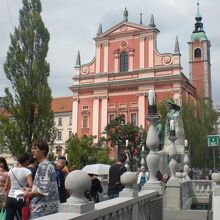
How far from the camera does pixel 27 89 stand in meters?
26.5

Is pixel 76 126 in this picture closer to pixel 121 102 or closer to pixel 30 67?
pixel 121 102

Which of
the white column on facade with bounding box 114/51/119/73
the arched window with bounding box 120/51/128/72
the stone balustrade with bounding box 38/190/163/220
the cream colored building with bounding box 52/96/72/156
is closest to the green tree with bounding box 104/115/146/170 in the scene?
the arched window with bounding box 120/51/128/72

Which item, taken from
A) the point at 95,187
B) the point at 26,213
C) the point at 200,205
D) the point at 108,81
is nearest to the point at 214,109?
the point at 108,81

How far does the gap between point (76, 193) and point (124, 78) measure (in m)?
55.6

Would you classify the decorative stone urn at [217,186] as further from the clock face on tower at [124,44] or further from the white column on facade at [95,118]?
the clock face on tower at [124,44]

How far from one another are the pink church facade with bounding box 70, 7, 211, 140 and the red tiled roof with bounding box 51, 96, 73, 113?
1596 centimetres

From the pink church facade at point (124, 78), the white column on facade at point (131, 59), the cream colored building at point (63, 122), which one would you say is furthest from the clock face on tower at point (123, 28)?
the cream colored building at point (63, 122)

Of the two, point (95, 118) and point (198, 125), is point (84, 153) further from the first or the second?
point (95, 118)

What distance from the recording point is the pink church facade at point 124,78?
187 ft

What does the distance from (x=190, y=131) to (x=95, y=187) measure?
3197 cm

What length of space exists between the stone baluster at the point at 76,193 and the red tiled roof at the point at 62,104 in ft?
240

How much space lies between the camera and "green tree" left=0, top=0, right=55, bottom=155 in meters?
26.2

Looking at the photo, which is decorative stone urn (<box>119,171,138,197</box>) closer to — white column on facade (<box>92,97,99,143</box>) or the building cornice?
the building cornice

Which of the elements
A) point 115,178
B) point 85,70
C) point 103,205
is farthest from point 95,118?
point 103,205
